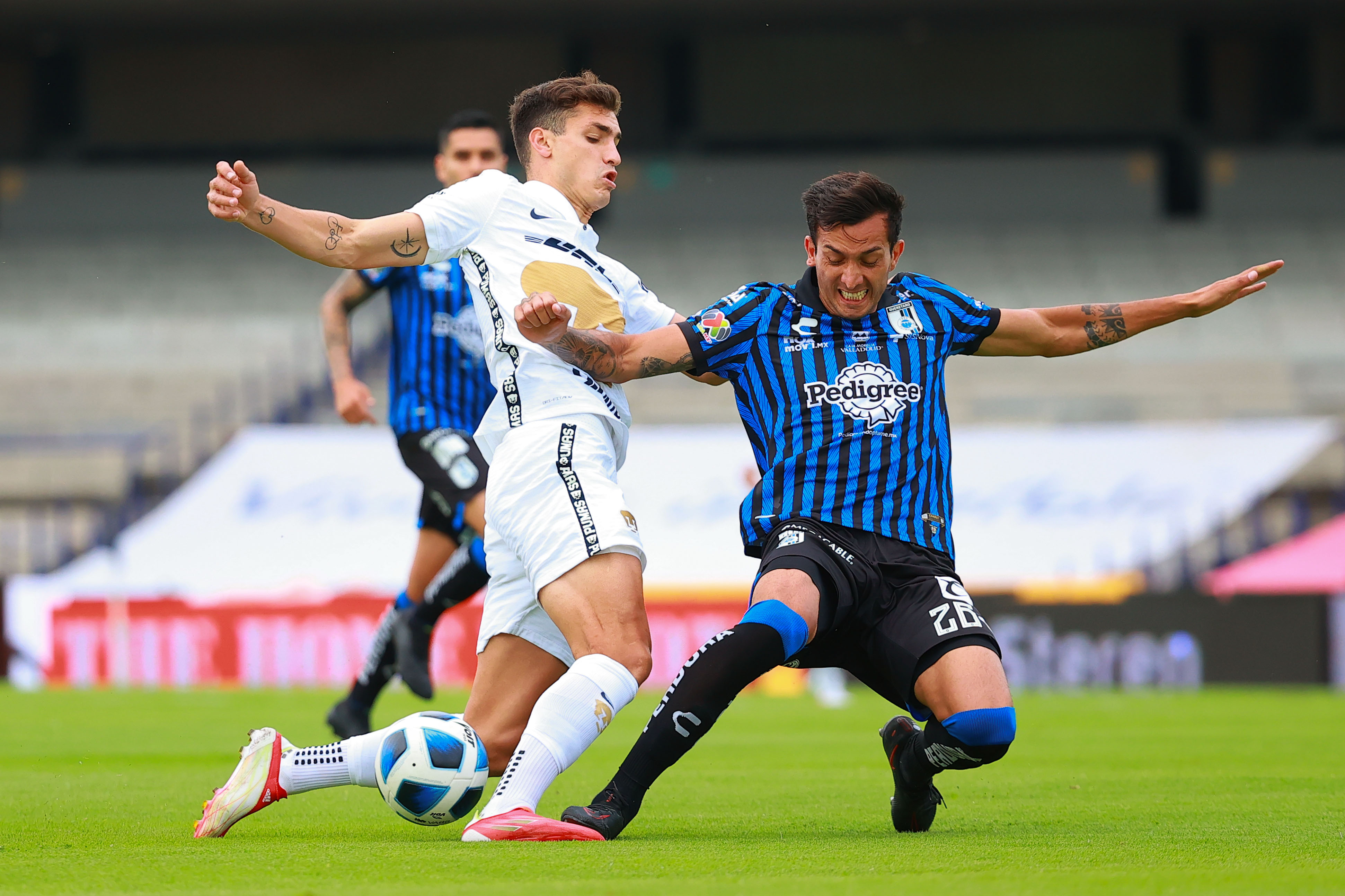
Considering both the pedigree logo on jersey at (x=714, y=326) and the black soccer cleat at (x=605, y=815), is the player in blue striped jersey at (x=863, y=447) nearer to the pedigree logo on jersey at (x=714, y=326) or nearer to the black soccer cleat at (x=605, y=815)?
the pedigree logo on jersey at (x=714, y=326)

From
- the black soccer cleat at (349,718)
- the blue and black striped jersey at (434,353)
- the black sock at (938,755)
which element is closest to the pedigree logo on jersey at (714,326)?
the black sock at (938,755)

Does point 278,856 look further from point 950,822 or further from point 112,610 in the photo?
point 112,610

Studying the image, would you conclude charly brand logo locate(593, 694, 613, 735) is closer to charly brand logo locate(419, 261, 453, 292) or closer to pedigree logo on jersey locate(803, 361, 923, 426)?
pedigree logo on jersey locate(803, 361, 923, 426)

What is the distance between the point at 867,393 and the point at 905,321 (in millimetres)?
259

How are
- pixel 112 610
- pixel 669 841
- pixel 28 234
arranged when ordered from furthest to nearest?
pixel 28 234 → pixel 112 610 → pixel 669 841

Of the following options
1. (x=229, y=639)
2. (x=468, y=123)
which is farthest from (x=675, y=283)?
(x=468, y=123)

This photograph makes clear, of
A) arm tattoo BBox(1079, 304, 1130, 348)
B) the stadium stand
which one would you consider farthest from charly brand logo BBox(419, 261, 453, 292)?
the stadium stand

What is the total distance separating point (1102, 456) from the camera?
589 inches

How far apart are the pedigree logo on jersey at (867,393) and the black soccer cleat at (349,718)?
276cm

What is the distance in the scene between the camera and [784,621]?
3.97 metres

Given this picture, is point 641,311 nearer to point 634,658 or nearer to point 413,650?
point 634,658

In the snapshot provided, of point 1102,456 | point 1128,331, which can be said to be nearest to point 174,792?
point 1128,331

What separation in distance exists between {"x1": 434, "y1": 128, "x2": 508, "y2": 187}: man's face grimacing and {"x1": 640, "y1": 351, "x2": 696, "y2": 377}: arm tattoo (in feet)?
8.28

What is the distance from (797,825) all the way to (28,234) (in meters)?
20.6
